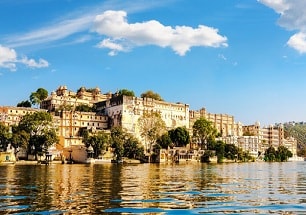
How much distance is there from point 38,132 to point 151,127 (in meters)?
36.9

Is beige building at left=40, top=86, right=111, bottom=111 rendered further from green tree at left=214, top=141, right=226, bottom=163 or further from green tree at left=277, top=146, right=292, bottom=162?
green tree at left=277, top=146, right=292, bottom=162

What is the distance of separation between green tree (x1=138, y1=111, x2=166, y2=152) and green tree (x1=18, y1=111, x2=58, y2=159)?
32634mm

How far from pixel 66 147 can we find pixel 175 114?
2003 inches

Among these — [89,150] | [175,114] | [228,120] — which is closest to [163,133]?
[175,114]

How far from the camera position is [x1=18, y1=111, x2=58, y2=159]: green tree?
90000 millimetres

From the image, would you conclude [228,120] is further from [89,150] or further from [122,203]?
[122,203]

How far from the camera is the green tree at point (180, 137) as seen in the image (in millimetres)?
124375

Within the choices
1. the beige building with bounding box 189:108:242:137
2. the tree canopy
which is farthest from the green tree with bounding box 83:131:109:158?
the tree canopy

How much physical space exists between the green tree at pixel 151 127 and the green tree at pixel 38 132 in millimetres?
32634

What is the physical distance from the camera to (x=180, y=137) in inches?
4894

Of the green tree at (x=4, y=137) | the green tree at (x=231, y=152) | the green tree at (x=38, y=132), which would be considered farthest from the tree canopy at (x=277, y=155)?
the green tree at (x=4, y=137)

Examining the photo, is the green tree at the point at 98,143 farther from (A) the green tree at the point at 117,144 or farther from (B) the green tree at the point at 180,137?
(B) the green tree at the point at 180,137

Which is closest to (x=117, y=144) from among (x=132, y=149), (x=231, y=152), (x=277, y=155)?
(x=132, y=149)

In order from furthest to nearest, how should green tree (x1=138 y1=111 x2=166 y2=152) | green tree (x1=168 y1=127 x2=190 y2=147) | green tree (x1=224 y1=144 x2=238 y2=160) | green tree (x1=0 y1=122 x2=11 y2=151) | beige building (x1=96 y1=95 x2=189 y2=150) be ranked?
green tree (x1=224 y1=144 x2=238 y2=160), beige building (x1=96 y1=95 x2=189 y2=150), green tree (x1=168 y1=127 x2=190 y2=147), green tree (x1=138 y1=111 x2=166 y2=152), green tree (x1=0 y1=122 x2=11 y2=151)
